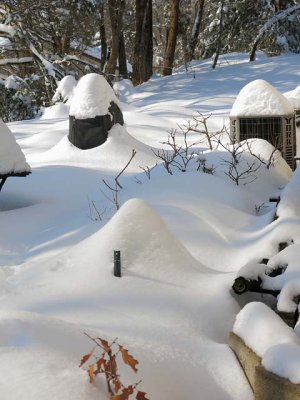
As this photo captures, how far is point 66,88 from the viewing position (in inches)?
707

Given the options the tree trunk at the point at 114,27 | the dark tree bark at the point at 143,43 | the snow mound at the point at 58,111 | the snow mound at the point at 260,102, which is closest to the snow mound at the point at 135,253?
the snow mound at the point at 260,102


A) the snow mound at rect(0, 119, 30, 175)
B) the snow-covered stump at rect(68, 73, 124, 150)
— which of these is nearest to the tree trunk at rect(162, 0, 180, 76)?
the snow-covered stump at rect(68, 73, 124, 150)

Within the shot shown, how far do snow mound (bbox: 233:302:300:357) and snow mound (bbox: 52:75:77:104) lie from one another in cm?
1434

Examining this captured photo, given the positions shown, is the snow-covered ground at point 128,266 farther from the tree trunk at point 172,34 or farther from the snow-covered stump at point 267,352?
the tree trunk at point 172,34

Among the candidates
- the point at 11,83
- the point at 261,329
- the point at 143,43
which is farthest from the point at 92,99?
the point at 143,43

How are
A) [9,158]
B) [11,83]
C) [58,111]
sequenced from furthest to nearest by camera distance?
[11,83], [58,111], [9,158]

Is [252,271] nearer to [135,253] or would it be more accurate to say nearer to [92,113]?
[135,253]

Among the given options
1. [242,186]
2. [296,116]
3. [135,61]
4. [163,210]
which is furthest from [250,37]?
[163,210]

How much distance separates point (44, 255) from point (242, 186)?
3.86 metres

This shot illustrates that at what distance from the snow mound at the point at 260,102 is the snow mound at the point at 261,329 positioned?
8091 mm

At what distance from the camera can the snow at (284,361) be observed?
3463 mm

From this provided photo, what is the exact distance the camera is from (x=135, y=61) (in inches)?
923

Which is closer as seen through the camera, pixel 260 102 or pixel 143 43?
pixel 260 102

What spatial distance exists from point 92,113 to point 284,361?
29.3 ft
